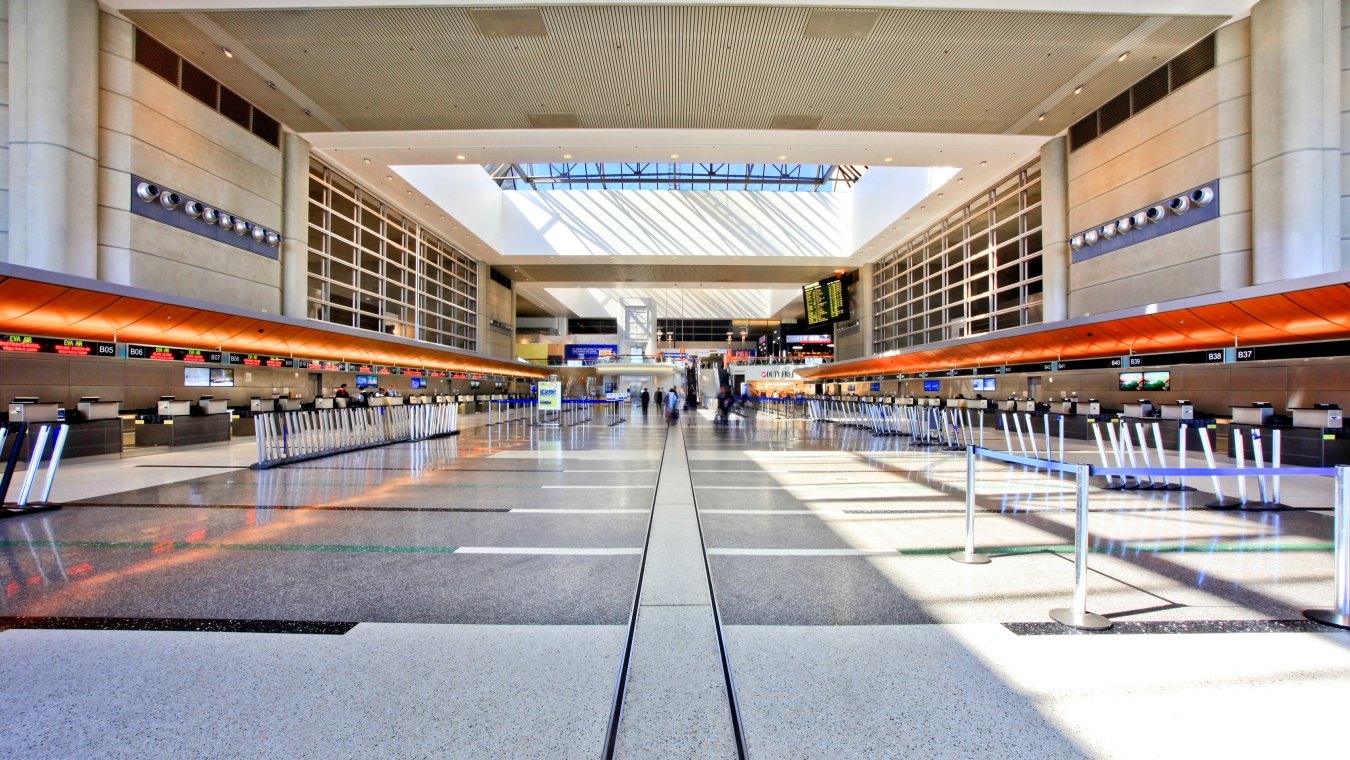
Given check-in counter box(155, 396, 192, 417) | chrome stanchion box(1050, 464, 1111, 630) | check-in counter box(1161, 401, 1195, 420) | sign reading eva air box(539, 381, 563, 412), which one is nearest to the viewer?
chrome stanchion box(1050, 464, 1111, 630)

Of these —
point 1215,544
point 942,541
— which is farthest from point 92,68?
point 1215,544

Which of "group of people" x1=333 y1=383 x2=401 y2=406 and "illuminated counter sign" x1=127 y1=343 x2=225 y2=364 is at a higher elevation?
"illuminated counter sign" x1=127 y1=343 x2=225 y2=364

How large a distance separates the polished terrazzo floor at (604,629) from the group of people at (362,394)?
47.9 feet

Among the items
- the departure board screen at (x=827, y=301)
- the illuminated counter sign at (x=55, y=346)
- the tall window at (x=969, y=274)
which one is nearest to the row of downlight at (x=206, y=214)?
the illuminated counter sign at (x=55, y=346)

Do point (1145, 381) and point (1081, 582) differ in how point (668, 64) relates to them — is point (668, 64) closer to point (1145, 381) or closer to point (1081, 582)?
point (1081, 582)

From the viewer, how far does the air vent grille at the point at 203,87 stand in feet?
40.2

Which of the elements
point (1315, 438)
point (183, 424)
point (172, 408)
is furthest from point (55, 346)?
point (1315, 438)

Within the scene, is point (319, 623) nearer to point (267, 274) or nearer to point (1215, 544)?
point (1215, 544)

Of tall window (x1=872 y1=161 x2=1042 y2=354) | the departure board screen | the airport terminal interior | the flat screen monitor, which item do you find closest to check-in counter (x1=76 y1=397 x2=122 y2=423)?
the airport terminal interior

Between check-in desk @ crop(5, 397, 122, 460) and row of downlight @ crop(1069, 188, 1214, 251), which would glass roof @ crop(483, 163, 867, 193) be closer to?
row of downlight @ crop(1069, 188, 1214, 251)

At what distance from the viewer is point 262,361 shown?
16.8 m

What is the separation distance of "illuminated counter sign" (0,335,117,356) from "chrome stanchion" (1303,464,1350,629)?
712 inches

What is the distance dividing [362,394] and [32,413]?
1184 cm

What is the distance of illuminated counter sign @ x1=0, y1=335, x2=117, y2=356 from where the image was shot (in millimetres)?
10805
